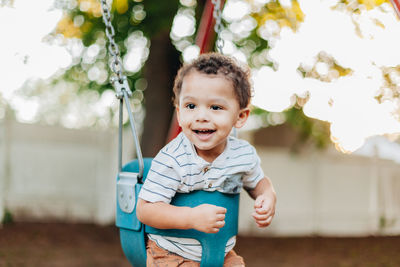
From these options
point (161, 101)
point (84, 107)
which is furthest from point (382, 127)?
point (84, 107)

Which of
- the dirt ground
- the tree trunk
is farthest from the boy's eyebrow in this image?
the tree trunk

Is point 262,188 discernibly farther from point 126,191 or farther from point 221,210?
point 126,191

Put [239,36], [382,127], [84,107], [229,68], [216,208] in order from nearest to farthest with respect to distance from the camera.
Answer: [216,208], [229,68], [382,127], [239,36], [84,107]

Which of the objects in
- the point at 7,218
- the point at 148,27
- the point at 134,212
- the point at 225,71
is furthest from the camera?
the point at 7,218

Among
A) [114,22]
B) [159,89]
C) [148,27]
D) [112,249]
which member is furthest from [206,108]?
[159,89]

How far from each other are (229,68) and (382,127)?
12.6 feet

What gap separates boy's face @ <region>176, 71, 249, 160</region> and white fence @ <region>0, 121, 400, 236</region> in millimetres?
5897

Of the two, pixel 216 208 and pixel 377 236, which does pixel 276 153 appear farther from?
pixel 216 208

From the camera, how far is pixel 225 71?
1.63 metres

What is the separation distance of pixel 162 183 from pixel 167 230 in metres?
0.17

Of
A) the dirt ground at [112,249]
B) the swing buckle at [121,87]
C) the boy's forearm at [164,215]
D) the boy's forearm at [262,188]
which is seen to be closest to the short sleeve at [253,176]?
the boy's forearm at [262,188]

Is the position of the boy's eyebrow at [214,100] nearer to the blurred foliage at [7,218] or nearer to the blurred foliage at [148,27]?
the blurred foliage at [148,27]

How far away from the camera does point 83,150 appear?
7805mm

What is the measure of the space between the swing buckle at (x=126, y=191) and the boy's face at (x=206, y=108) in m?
0.33
